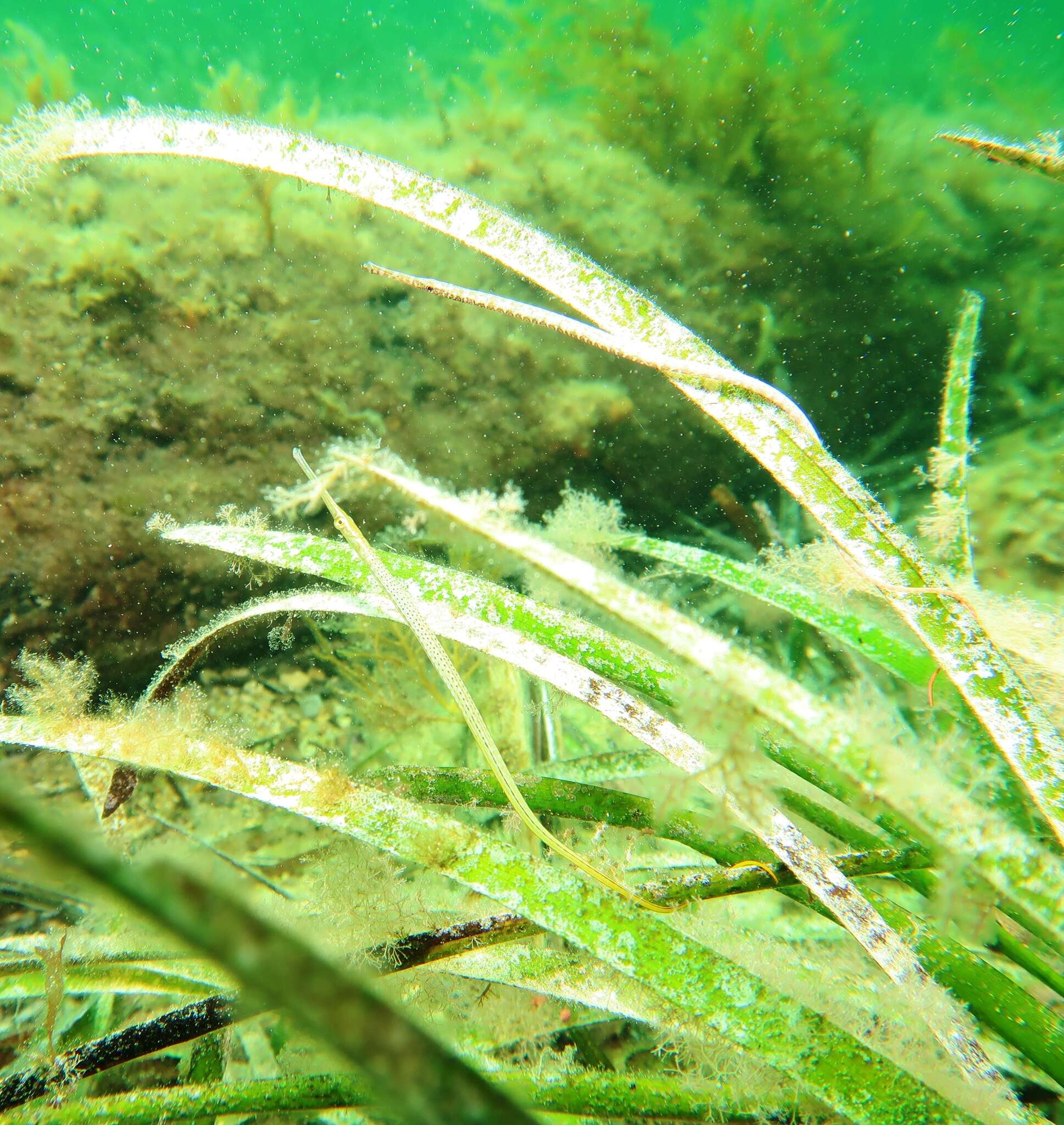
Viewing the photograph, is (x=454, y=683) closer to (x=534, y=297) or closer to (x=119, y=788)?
(x=119, y=788)

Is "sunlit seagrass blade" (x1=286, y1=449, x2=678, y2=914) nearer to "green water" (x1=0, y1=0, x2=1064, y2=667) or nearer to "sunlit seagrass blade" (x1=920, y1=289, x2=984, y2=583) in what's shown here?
"green water" (x1=0, y1=0, x2=1064, y2=667)

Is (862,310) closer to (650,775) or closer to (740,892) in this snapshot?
(650,775)

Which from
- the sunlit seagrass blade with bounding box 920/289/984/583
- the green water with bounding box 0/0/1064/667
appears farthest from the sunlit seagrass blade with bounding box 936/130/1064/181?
the green water with bounding box 0/0/1064/667

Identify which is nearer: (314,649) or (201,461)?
(201,461)

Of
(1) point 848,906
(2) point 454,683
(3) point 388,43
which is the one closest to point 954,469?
(1) point 848,906

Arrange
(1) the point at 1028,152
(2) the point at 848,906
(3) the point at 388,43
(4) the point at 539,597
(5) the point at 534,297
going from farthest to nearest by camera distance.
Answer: (3) the point at 388,43 < (5) the point at 534,297 < (4) the point at 539,597 < (1) the point at 1028,152 < (2) the point at 848,906

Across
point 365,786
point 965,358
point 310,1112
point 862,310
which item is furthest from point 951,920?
point 862,310
